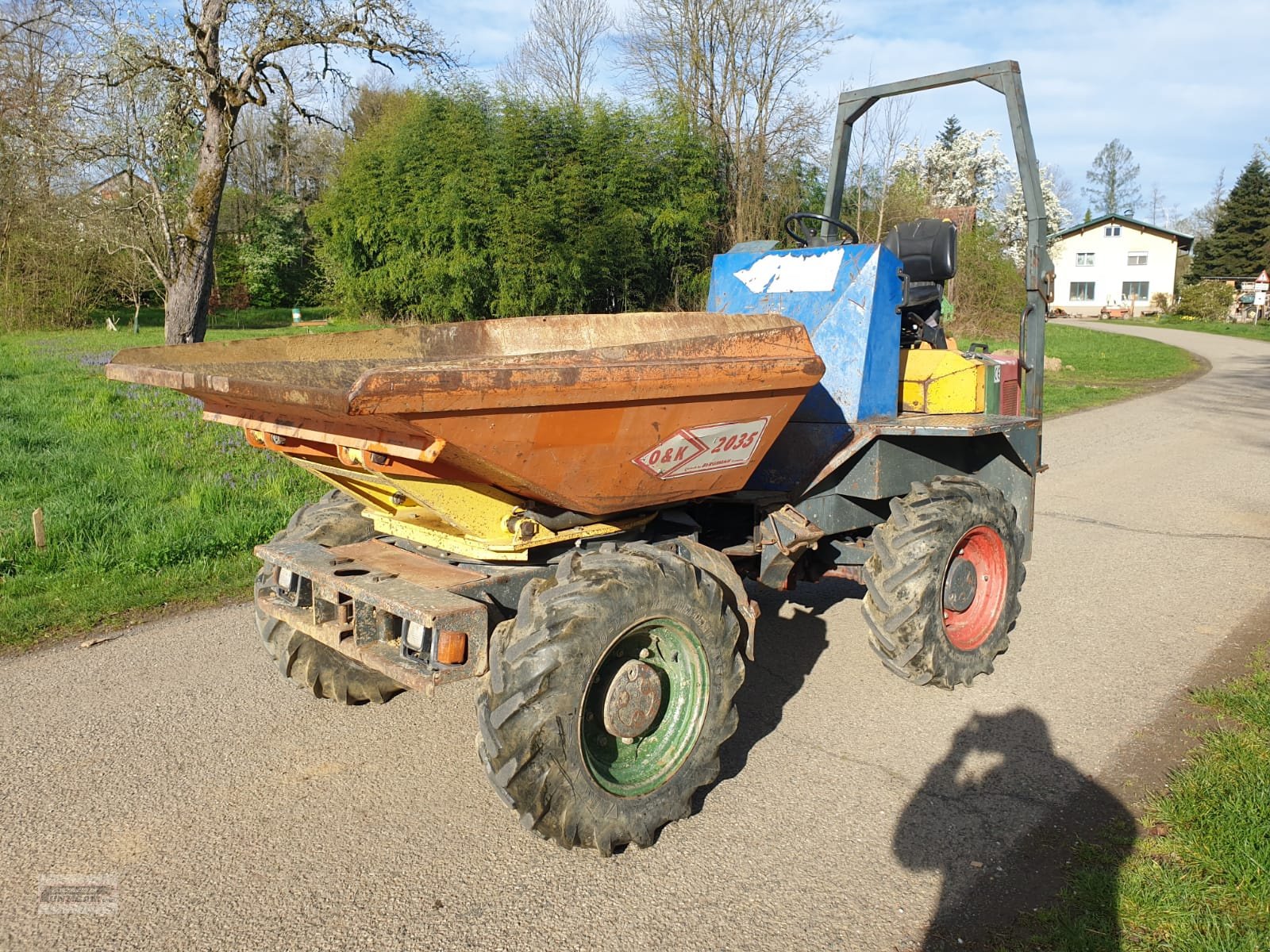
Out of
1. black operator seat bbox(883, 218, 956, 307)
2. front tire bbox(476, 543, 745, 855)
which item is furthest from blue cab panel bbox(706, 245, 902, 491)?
front tire bbox(476, 543, 745, 855)

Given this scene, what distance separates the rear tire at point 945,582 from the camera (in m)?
4.11

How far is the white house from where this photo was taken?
61.4m

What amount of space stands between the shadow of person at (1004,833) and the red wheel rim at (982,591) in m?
0.71

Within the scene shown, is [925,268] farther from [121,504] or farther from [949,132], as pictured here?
[949,132]

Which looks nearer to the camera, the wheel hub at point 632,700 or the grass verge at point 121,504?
the wheel hub at point 632,700

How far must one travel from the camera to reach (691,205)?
19.6m

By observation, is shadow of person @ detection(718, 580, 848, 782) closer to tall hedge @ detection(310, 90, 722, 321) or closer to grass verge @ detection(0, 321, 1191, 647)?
grass verge @ detection(0, 321, 1191, 647)

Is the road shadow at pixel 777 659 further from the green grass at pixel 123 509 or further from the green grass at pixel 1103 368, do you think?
the green grass at pixel 1103 368

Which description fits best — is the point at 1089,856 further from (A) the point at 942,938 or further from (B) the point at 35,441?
(B) the point at 35,441

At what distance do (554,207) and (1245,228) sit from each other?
53.7 meters

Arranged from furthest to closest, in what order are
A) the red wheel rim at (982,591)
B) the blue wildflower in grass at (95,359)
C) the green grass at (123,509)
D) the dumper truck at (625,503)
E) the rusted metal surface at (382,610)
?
the blue wildflower in grass at (95,359)
the green grass at (123,509)
the red wheel rim at (982,591)
the rusted metal surface at (382,610)
the dumper truck at (625,503)

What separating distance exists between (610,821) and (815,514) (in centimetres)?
176

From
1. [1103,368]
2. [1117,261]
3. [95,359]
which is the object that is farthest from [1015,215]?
[95,359]

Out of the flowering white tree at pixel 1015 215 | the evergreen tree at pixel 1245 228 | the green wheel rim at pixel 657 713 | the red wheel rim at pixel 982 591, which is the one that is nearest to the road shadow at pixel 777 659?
the green wheel rim at pixel 657 713
